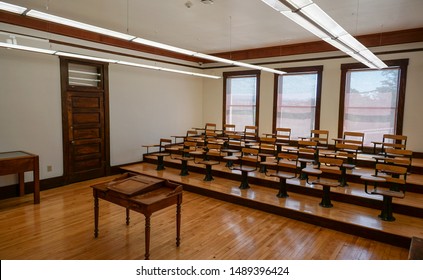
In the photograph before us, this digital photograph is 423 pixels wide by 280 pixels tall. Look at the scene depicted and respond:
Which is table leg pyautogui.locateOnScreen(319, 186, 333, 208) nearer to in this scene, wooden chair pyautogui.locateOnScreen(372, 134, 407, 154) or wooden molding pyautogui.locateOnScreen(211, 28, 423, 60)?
wooden chair pyautogui.locateOnScreen(372, 134, 407, 154)

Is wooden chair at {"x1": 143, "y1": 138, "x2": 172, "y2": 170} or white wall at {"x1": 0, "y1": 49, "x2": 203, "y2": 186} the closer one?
white wall at {"x1": 0, "y1": 49, "x2": 203, "y2": 186}

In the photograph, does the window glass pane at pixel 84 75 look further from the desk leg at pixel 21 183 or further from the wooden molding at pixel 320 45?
the wooden molding at pixel 320 45

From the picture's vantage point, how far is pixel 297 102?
7797 mm

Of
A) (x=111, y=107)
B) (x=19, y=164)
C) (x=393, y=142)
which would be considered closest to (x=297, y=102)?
(x=393, y=142)

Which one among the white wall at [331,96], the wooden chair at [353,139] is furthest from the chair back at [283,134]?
the wooden chair at [353,139]

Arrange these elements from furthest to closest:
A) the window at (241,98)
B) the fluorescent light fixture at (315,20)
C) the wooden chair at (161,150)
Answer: the window at (241,98), the wooden chair at (161,150), the fluorescent light fixture at (315,20)

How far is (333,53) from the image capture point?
23.3ft

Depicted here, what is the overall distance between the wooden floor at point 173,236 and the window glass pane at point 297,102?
3683mm

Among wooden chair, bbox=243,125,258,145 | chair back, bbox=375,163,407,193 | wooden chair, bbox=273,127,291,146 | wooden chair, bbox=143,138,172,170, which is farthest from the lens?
wooden chair, bbox=243,125,258,145

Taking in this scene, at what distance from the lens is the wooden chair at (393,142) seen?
19.7ft

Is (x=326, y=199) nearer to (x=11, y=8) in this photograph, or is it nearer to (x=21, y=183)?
(x=11, y=8)

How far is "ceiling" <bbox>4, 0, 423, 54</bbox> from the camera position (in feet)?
14.9

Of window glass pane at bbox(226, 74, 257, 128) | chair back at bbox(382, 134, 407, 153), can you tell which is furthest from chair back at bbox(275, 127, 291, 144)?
chair back at bbox(382, 134, 407, 153)

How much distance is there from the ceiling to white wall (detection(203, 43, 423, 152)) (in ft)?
2.70
